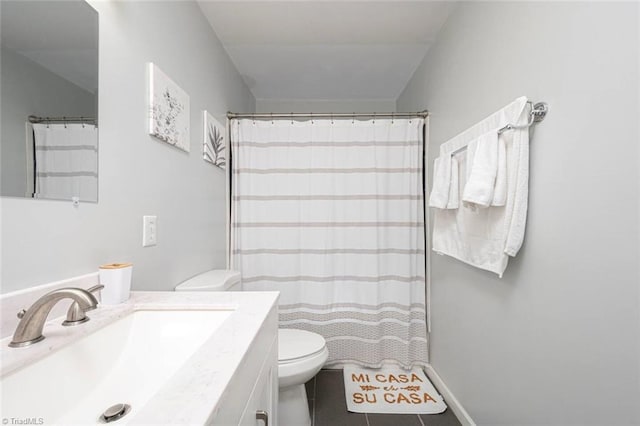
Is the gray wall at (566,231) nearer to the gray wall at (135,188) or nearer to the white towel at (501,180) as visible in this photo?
the white towel at (501,180)

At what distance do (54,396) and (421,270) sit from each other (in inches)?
76.2

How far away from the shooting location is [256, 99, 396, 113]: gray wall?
9.77ft

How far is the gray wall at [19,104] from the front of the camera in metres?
0.62

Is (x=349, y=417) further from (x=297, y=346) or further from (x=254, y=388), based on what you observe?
(x=254, y=388)

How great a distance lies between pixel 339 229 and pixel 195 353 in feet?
5.09

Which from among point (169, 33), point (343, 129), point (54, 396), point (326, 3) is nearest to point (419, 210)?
point (343, 129)

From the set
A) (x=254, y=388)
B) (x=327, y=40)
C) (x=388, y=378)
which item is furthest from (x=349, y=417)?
(x=327, y=40)

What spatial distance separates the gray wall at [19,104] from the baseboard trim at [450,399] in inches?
79.7

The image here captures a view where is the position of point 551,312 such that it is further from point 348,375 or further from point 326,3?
point 326,3

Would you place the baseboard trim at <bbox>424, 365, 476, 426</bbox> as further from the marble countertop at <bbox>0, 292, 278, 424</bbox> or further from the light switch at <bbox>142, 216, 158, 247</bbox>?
the light switch at <bbox>142, 216, 158, 247</bbox>

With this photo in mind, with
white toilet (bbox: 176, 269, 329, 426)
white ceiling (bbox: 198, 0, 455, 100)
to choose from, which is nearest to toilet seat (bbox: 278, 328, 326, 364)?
white toilet (bbox: 176, 269, 329, 426)

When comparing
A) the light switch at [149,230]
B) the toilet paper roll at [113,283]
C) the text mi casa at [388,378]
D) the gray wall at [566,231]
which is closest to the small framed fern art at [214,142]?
the light switch at [149,230]

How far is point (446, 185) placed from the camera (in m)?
1.52

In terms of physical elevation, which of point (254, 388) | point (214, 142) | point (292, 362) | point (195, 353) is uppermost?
point (214, 142)
